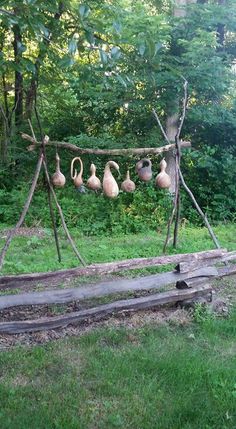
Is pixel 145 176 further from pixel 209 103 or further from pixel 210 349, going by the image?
pixel 209 103

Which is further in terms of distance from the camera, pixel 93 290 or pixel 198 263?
pixel 198 263

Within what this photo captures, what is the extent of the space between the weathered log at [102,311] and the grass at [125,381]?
171 millimetres

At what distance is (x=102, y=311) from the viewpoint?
4.48 m

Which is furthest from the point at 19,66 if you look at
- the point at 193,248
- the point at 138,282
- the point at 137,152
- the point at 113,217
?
the point at 113,217

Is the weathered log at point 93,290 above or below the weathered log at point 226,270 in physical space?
above

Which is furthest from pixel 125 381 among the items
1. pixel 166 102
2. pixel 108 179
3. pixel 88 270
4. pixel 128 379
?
pixel 166 102

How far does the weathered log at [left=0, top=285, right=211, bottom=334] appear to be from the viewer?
414 cm

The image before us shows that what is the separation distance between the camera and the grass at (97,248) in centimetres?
665

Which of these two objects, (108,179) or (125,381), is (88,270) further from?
(125,381)

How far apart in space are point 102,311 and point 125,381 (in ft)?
3.36

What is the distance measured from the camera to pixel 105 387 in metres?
3.44

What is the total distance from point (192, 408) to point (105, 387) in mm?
624

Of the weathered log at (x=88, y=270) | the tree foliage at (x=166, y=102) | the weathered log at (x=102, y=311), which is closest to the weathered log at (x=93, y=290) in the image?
the weathered log at (x=102, y=311)

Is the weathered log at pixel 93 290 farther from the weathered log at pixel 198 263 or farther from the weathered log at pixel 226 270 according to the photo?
the weathered log at pixel 226 270
